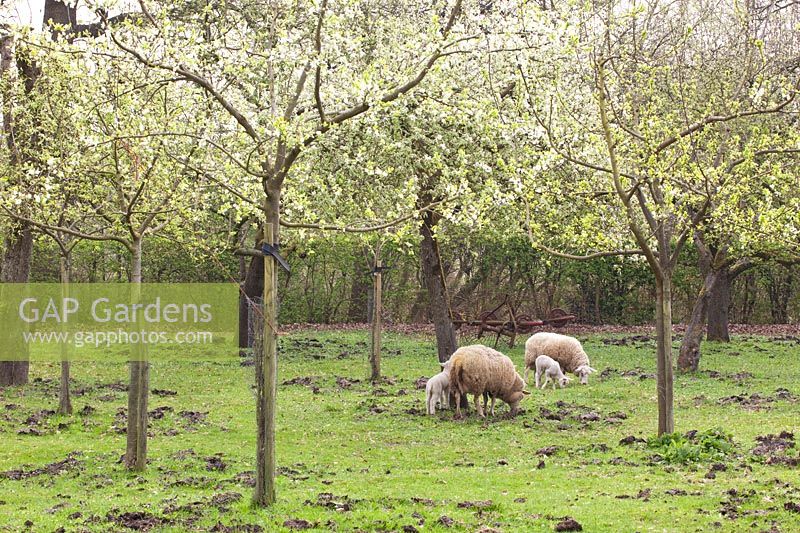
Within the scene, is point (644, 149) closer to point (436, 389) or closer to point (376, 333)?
point (436, 389)

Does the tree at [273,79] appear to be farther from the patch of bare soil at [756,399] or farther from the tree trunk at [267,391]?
the patch of bare soil at [756,399]

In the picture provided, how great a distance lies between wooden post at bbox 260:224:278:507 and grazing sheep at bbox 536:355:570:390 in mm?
11281

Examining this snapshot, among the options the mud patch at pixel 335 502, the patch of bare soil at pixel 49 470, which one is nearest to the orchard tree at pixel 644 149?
the mud patch at pixel 335 502

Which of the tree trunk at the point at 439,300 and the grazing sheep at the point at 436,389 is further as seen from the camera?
the tree trunk at the point at 439,300

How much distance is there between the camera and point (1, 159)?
18078 millimetres

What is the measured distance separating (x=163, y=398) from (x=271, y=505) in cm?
1009

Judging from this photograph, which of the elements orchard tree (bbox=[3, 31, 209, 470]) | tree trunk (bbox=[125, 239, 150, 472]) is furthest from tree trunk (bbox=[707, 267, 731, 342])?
tree trunk (bbox=[125, 239, 150, 472])

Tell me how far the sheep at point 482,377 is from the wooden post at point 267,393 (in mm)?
6891

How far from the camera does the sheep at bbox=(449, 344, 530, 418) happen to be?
1669 cm

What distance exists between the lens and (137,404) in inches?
501

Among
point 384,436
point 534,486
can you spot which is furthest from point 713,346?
point 534,486

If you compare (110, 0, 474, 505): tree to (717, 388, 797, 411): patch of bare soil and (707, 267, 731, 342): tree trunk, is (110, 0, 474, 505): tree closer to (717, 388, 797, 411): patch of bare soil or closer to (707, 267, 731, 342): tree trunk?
(717, 388, 797, 411): patch of bare soil

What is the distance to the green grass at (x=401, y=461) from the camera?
389 inches

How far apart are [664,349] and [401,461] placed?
4097mm
